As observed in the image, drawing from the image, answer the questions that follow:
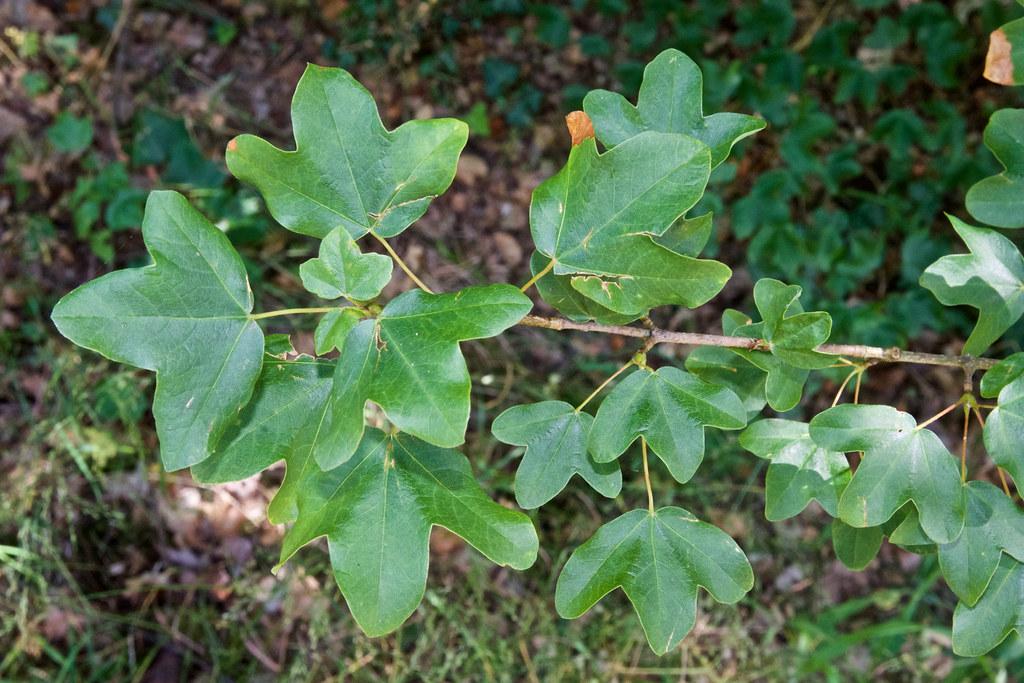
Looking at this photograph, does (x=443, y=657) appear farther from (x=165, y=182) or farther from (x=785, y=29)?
(x=785, y=29)

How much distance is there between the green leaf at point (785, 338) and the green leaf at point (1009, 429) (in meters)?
0.26

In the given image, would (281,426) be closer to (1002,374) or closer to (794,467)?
(794,467)

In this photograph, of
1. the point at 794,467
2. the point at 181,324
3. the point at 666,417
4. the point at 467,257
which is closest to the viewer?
the point at 181,324

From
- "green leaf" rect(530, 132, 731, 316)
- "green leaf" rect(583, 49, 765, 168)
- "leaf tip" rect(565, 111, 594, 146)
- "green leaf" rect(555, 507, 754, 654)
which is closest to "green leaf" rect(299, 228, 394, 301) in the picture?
"green leaf" rect(530, 132, 731, 316)

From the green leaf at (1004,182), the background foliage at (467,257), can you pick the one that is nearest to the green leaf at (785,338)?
the green leaf at (1004,182)

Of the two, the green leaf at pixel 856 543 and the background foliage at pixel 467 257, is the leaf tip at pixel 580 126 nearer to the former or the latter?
the green leaf at pixel 856 543

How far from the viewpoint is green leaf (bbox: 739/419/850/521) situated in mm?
1457

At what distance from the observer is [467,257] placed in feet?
11.4

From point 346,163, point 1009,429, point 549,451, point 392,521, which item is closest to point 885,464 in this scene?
point 1009,429

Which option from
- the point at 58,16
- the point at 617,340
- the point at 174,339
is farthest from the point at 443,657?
the point at 58,16

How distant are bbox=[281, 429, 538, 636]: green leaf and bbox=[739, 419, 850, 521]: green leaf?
458 mm

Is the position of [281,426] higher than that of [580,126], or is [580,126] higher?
[580,126]

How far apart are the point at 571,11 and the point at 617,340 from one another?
1.46 m

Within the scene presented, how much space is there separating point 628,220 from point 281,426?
659 millimetres
